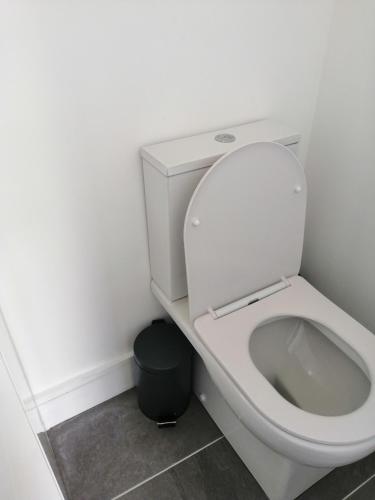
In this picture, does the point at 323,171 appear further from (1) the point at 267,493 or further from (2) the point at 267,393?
(1) the point at 267,493

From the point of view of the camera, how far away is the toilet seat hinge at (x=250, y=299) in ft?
3.42

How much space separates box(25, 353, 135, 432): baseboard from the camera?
1223mm

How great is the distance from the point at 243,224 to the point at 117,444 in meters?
0.82

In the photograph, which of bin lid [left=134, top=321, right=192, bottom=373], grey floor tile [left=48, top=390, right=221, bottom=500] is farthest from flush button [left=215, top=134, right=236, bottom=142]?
grey floor tile [left=48, top=390, right=221, bottom=500]

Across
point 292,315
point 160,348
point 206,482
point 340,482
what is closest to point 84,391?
point 160,348

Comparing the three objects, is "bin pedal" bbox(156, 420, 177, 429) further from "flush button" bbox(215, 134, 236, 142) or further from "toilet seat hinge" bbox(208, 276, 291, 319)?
"flush button" bbox(215, 134, 236, 142)

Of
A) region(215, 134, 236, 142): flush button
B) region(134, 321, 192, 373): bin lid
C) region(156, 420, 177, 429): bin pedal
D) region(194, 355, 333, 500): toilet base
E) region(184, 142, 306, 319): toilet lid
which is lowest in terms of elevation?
region(156, 420, 177, 429): bin pedal

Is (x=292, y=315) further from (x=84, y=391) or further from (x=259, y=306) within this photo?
(x=84, y=391)

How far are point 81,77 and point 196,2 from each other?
30cm

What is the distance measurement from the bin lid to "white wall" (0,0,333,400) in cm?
10

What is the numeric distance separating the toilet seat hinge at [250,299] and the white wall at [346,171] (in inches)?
10.3

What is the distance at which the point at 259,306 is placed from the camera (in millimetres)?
1085

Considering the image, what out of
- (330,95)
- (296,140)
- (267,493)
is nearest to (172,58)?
(296,140)

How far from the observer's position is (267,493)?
43.8 inches
